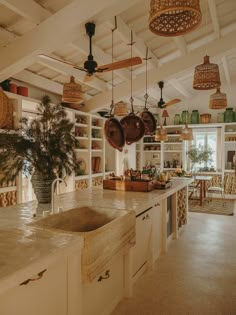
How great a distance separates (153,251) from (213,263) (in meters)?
0.83

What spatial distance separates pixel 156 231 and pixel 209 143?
20.4 feet

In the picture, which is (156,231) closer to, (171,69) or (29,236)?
(29,236)

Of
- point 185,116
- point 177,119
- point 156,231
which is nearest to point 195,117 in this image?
point 185,116

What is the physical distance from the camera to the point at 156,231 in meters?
3.38

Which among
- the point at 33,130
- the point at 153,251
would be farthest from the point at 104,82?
the point at 153,251

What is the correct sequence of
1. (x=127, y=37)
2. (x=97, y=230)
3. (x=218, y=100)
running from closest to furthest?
(x=97, y=230)
(x=127, y=37)
(x=218, y=100)

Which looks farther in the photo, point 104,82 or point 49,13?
point 104,82

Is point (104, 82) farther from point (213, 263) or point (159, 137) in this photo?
point (213, 263)

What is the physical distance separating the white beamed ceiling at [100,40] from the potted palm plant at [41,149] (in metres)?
1.09

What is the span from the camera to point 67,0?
10.6 feet

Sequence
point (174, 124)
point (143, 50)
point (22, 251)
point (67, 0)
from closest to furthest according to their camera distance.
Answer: point (22, 251) → point (67, 0) → point (143, 50) → point (174, 124)

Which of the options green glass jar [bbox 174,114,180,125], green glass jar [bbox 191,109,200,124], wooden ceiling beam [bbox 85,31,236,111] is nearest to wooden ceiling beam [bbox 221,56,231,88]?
green glass jar [bbox 191,109,200,124]

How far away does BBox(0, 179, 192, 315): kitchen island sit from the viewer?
50.9 inches

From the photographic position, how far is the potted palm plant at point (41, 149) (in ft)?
8.96
